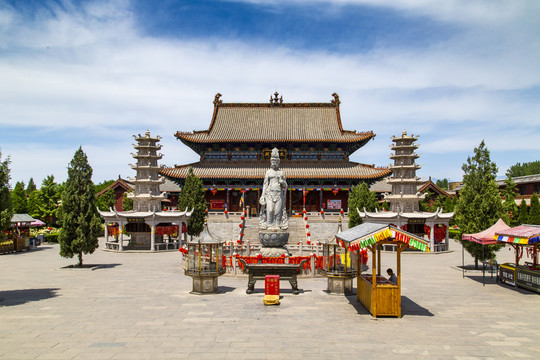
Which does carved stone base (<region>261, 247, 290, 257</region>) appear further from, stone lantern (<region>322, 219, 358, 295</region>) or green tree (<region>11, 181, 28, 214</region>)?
green tree (<region>11, 181, 28, 214</region>)

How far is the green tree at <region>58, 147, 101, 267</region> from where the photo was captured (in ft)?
78.4

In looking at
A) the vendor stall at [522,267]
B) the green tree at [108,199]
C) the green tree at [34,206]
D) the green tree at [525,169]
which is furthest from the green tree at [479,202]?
the green tree at [525,169]

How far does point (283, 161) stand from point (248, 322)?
4024cm

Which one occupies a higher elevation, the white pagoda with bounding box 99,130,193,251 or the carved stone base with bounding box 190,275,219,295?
the white pagoda with bounding box 99,130,193,251

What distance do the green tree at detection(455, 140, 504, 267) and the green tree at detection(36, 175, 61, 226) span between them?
48.4 meters

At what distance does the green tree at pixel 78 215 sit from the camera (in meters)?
23.9

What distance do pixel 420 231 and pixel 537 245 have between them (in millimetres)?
20884

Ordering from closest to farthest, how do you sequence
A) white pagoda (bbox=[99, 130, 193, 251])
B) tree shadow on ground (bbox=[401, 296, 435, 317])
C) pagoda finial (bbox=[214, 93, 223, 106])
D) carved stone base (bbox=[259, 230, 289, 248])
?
1. tree shadow on ground (bbox=[401, 296, 435, 317])
2. carved stone base (bbox=[259, 230, 289, 248])
3. white pagoda (bbox=[99, 130, 193, 251])
4. pagoda finial (bbox=[214, 93, 223, 106])

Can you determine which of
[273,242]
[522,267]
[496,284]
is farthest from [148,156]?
[522,267]

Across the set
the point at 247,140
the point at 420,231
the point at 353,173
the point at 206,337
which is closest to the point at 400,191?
the point at 420,231

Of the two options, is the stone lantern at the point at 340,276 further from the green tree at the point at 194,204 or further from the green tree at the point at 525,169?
the green tree at the point at 525,169

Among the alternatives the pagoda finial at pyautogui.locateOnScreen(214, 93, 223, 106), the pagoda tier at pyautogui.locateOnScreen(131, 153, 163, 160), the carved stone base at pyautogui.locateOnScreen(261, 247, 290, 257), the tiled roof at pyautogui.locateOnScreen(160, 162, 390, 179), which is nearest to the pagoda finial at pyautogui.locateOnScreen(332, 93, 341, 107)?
the tiled roof at pyautogui.locateOnScreen(160, 162, 390, 179)

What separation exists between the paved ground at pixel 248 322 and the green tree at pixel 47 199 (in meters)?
35.7


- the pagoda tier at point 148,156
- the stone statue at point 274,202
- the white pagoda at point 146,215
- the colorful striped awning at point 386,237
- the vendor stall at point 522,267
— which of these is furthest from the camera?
the pagoda tier at point 148,156
